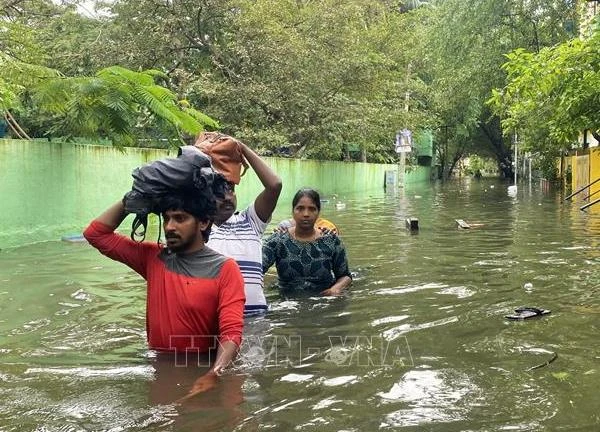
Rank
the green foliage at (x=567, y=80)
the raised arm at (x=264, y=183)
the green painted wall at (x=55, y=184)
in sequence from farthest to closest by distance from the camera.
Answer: the green foliage at (x=567, y=80), the green painted wall at (x=55, y=184), the raised arm at (x=264, y=183)

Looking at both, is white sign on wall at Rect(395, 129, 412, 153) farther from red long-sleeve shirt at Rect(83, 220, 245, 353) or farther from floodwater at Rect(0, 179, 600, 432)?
red long-sleeve shirt at Rect(83, 220, 245, 353)

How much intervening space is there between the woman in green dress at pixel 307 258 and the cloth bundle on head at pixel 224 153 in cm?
206

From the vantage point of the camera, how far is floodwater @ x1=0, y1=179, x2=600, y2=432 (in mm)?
3281

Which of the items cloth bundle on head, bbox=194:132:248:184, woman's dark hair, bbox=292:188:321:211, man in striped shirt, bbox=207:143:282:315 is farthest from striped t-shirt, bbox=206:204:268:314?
woman's dark hair, bbox=292:188:321:211

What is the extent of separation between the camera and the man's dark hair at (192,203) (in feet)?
11.1

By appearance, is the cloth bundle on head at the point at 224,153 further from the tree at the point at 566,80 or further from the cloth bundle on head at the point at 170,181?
the tree at the point at 566,80

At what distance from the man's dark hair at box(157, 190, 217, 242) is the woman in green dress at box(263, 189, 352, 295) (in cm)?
280

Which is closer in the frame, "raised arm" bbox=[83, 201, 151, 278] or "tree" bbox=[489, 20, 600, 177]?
"raised arm" bbox=[83, 201, 151, 278]

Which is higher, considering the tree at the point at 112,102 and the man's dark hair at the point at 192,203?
the tree at the point at 112,102

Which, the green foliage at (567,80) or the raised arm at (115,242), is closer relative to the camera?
the raised arm at (115,242)

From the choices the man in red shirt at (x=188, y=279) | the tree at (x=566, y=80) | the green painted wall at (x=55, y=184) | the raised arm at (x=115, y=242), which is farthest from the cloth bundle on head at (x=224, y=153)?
the tree at (x=566, y=80)

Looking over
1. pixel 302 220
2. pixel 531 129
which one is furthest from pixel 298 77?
pixel 302 220

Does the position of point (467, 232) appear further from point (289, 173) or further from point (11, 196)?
point (289, 173)

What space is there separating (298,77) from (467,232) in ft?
39.0
